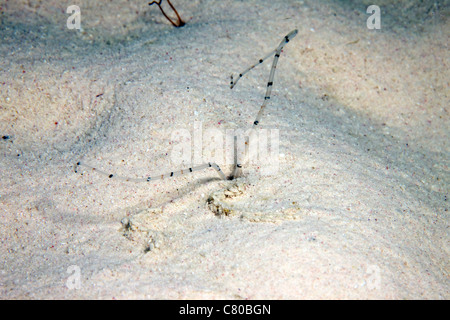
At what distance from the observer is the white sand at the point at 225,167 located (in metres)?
2.66

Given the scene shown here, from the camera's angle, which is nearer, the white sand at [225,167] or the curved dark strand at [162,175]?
the white sand at [225,167]

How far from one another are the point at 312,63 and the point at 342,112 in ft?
3.29

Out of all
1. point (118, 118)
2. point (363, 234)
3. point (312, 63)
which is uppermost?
point (312, 63)

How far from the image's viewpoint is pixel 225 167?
11.7 ft

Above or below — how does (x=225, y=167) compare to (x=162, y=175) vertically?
above

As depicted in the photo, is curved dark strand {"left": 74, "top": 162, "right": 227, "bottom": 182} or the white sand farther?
curved dark strand {"left": 74, "top": 162, "right": 227, "bottom": 182}

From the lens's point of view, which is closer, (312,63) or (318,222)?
(318,222)

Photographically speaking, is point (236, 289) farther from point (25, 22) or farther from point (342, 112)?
point (25, 22)

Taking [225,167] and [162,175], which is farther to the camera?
[225,167]

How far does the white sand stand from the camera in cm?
266

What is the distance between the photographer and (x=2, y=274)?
109 inches

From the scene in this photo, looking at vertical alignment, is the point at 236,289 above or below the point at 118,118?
below
